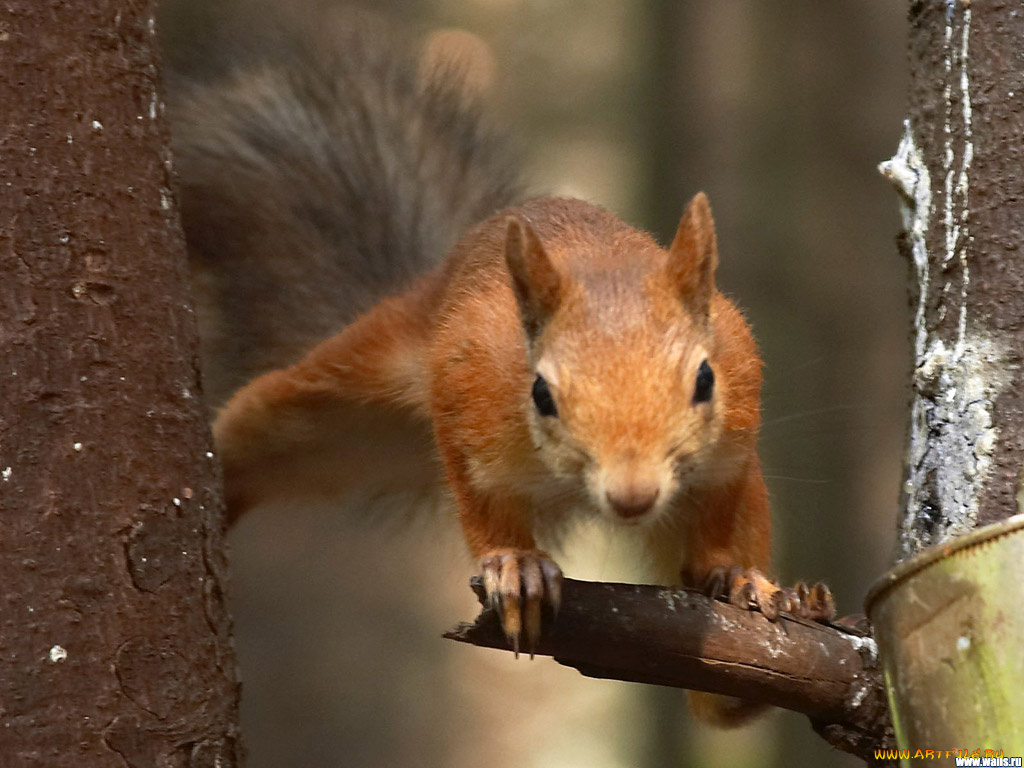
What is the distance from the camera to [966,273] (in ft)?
5.56

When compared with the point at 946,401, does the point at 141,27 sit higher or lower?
higher

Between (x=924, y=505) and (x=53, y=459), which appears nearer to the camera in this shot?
(x=53, y=459)

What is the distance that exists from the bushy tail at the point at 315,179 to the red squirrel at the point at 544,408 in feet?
0.13

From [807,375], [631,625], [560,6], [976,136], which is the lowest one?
[631,625]

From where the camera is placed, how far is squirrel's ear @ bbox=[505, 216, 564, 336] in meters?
1.62

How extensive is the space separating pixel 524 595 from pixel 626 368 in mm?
303

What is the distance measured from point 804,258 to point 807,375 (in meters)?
0.32

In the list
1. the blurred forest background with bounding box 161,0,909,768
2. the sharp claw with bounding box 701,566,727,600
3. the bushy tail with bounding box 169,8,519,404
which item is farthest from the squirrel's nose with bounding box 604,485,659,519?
the blurred forest background with bounding box 161,0,909,768

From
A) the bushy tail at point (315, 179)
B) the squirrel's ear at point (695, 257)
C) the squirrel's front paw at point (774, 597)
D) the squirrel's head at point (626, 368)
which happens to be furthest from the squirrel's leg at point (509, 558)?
the bushy tail at point (315, 179)

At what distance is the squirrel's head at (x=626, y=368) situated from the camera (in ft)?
4.72

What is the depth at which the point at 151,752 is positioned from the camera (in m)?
1.52

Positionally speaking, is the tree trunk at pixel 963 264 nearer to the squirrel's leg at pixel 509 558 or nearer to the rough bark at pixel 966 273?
the rough bark at pixel 966 273

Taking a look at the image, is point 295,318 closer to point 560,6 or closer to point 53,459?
point 53,459

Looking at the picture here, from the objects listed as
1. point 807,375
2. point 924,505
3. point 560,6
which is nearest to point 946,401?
point 924,505
